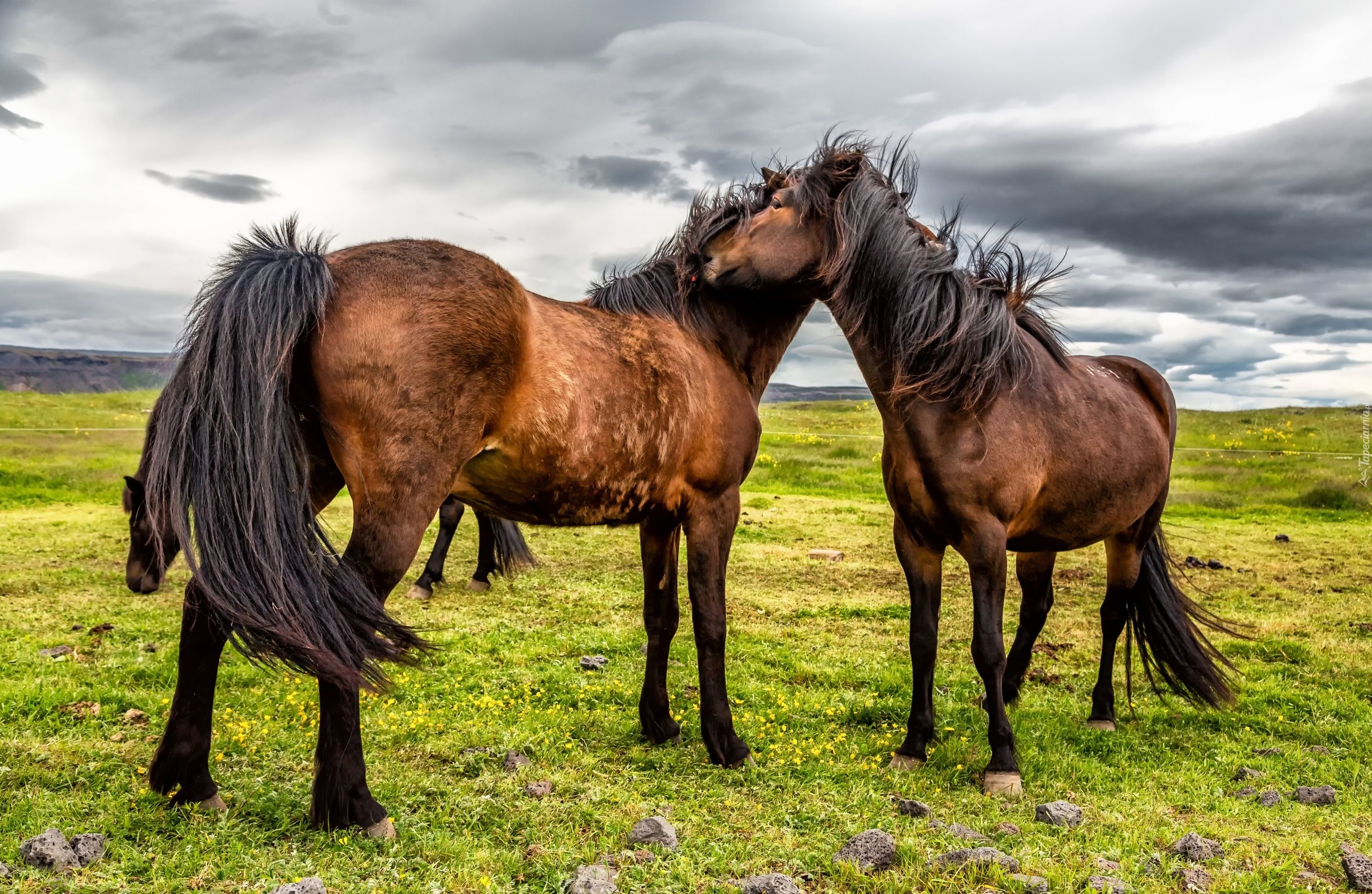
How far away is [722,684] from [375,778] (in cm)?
190

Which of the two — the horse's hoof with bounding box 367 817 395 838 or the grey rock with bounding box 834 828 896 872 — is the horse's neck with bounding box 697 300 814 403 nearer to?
the grey rock with bounding box 834 828 896 872

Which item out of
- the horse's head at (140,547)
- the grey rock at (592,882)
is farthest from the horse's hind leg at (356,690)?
the horse's head at (140,547)

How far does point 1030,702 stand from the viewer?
624cm

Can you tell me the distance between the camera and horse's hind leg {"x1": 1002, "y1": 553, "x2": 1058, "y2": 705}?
6.20m

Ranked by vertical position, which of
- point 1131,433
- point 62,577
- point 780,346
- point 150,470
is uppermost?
point 780,346

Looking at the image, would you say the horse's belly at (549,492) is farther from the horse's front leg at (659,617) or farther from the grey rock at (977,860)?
the grey rock at (977,860)

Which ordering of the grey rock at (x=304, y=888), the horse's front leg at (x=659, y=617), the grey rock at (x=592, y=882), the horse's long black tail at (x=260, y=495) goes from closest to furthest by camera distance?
the grey rock at (x=304, y=888)
the grey rock at (x=592, y=882)
the horse's long black tail at (x=260, y=495)
the horse's front leg at (x=659, y=617)

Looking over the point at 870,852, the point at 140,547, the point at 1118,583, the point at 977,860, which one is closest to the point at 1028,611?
the point at 1118,583

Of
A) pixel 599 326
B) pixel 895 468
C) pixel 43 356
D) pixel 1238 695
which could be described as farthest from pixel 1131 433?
pixel 43 356

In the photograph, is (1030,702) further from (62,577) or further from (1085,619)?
(62,577)

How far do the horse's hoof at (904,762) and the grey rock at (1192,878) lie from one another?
1564mm

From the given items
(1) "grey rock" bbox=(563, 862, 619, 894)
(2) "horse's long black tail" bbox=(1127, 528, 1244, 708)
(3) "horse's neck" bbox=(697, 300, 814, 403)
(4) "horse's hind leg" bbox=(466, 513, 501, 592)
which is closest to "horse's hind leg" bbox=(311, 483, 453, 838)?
(1) "grey rock" bbox=(563, 862, 619, 894)

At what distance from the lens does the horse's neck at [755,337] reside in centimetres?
518

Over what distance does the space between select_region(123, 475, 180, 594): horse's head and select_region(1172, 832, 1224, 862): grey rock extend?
5.18 m
